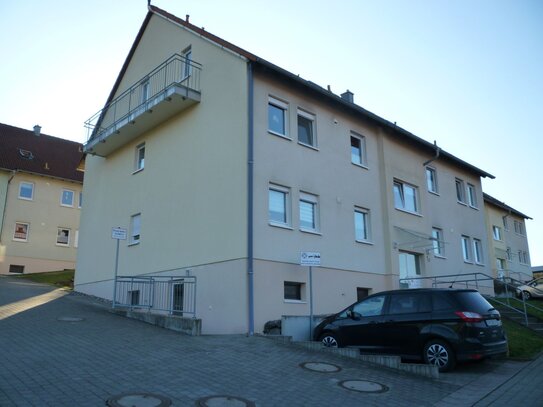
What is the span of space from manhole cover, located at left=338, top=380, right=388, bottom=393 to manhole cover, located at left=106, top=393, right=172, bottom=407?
333cm

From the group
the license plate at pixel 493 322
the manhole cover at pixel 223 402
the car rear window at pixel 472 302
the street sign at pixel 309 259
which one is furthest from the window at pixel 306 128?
the manhole cover at pixel 223 402

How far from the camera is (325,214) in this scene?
16.6m

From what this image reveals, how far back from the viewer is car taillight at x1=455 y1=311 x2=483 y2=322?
10180 millimetres

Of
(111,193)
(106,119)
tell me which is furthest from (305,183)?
(106,119)

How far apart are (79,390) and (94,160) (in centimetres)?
1816

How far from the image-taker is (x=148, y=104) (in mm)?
17719

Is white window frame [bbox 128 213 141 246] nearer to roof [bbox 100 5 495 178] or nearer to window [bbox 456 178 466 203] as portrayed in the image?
roof [bbox 100 5 495 178]

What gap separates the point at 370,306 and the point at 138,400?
251 inches

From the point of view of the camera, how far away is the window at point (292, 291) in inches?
586

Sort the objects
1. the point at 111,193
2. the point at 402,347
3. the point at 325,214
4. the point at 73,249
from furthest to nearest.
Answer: the point at 73,249 < the point at 111,193 < the point at 325,214 < the point at 402,347

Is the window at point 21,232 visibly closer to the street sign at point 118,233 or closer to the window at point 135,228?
the window at point 135,228

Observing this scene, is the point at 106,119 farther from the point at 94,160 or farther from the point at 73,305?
the point at 73,305

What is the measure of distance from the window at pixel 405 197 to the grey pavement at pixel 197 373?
30.0 ft

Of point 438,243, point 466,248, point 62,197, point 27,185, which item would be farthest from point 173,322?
point 62,197
